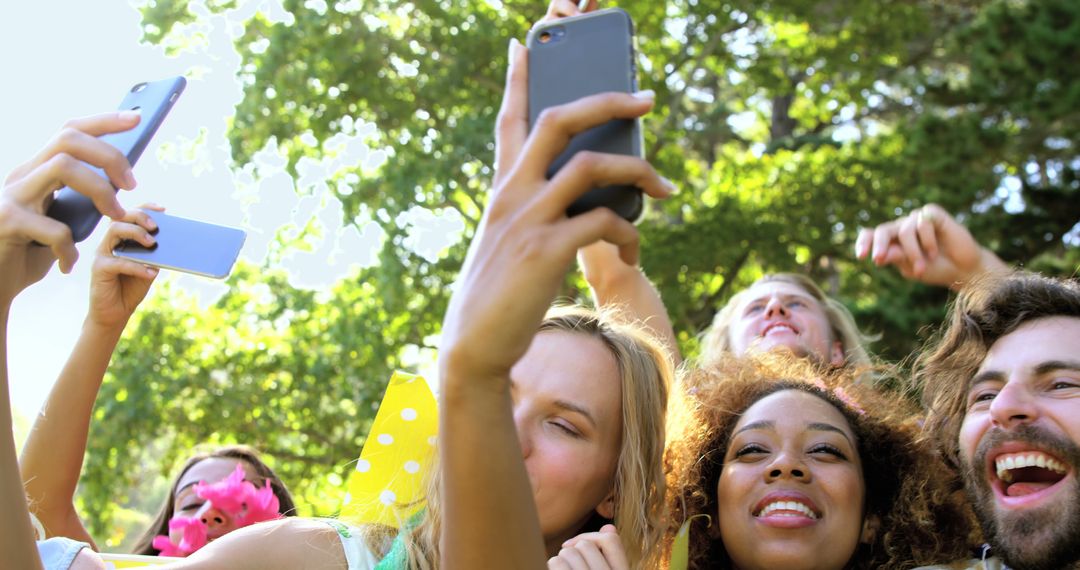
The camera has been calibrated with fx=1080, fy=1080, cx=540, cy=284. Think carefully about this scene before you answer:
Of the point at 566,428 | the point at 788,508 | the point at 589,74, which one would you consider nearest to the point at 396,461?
the point at 566,428

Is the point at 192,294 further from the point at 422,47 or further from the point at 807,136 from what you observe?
the point at 807,136

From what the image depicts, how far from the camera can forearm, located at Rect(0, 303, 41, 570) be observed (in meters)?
1.72

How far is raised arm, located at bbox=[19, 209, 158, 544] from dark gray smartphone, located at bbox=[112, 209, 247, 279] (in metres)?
0.19

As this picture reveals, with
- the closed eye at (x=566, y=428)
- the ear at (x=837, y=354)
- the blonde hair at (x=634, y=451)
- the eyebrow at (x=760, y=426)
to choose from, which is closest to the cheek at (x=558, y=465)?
the closed eye at (x=566, y=428)

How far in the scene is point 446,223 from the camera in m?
12.1

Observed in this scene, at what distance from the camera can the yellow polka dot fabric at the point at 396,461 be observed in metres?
2.41

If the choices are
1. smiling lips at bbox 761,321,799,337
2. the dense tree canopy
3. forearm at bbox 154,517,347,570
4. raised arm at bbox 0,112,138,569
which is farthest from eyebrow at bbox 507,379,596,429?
the dense tree canopy

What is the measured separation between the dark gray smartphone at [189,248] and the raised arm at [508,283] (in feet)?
3.38

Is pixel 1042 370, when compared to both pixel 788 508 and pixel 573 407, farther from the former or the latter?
pixel 573 407

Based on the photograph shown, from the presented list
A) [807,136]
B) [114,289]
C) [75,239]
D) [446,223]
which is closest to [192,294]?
[446,223]

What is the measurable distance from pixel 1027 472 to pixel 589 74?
1852 mm

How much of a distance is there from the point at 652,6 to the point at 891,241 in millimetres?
9630

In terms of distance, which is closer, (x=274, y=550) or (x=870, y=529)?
(x=274, y=550)

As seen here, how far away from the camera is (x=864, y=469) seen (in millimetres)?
3027
